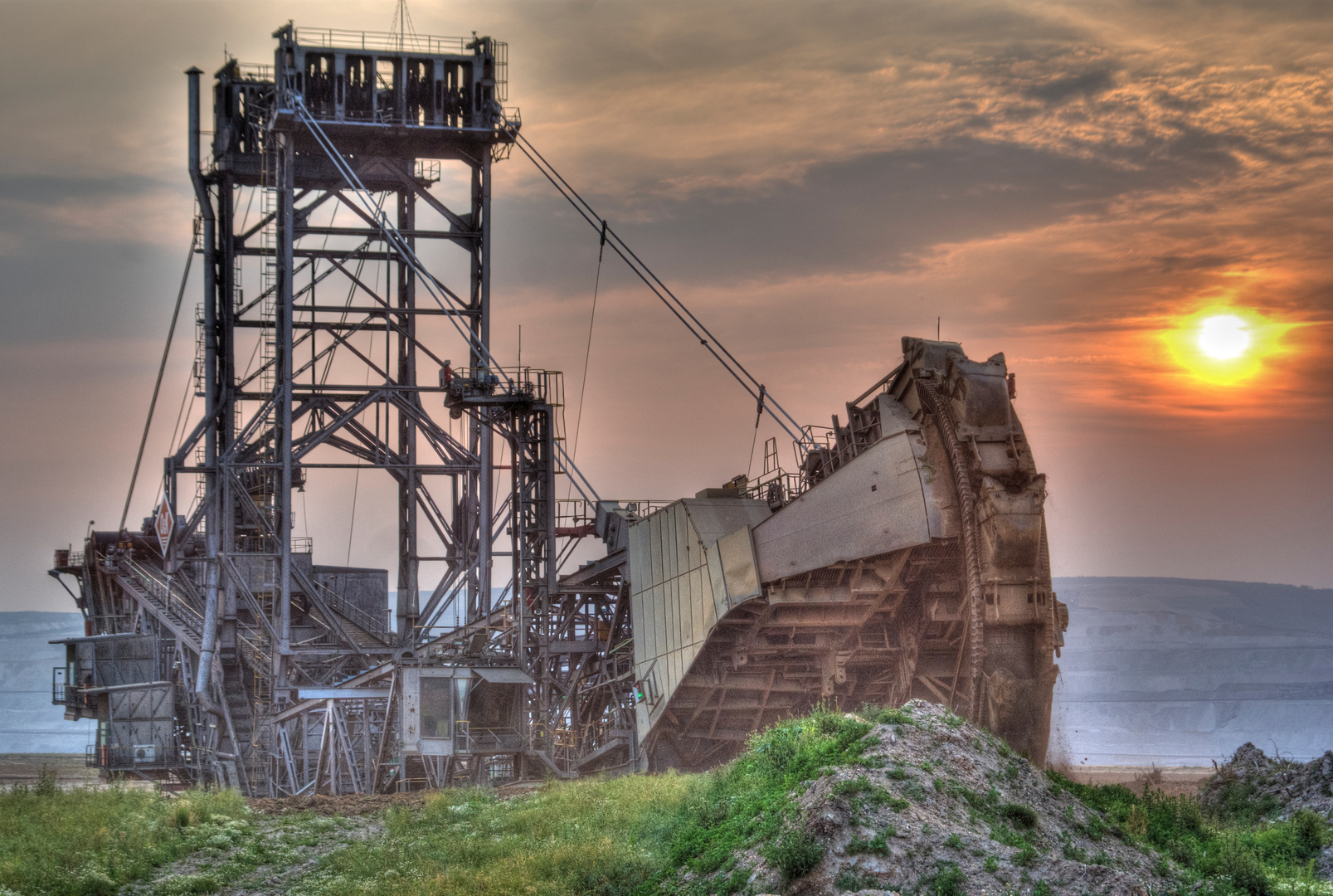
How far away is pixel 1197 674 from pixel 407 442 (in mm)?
73273

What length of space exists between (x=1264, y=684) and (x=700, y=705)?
256ft

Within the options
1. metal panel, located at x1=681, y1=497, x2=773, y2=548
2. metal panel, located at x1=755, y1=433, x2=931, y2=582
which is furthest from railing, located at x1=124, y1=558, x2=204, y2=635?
metal panel, located at x1=755, y1=433, x2=931, y2=582

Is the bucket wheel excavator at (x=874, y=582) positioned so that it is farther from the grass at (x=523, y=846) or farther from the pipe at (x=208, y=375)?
the pipe at (x=208, y=375)

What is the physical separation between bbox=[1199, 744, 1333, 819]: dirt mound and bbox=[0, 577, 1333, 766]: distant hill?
135ft

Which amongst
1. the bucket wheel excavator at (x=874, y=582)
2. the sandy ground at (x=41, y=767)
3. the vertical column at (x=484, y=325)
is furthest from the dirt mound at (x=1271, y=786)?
the sandy ground at (x=41, y=767)

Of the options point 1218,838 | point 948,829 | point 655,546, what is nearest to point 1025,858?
point 948,829

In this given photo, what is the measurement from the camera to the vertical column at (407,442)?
43.8 metres

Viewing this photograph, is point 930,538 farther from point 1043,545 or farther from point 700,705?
point 700,705

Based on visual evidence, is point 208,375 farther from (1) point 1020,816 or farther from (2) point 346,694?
(1) point 1020,816

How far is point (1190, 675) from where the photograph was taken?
97750 millimetres

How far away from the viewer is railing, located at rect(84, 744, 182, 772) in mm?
44312

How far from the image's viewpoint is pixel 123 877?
18.4m

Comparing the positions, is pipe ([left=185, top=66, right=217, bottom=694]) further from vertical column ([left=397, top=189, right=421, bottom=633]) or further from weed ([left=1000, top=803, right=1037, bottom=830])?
weed ([left=1000, top=803, right=1037, bottom=830])

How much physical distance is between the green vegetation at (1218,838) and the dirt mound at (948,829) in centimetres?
39
